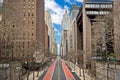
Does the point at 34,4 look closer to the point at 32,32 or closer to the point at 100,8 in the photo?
the point at 32,32

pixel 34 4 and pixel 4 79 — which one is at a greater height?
pixel 34 4

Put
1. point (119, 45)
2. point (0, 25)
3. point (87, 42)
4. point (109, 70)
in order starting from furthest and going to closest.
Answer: point (87, 42)
point (119, 45)
point (109, 70)
point (0, 25)

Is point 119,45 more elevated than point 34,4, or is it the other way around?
point 34,4

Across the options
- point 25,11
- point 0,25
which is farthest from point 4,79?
point 25,11

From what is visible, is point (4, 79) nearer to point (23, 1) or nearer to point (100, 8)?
point (100, 8)

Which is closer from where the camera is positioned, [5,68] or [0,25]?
[0,25]

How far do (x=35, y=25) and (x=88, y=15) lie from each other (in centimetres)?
3880

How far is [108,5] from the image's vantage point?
293 feet

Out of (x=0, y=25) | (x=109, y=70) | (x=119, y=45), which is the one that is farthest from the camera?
(x=119, y=45)

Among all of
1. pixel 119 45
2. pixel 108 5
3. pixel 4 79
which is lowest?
pixel 4 79

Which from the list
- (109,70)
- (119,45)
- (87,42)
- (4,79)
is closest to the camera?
(4,79)

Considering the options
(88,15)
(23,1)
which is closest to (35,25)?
(23,1)

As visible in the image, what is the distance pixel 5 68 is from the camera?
3148 cm

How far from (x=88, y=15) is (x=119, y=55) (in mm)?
45581
